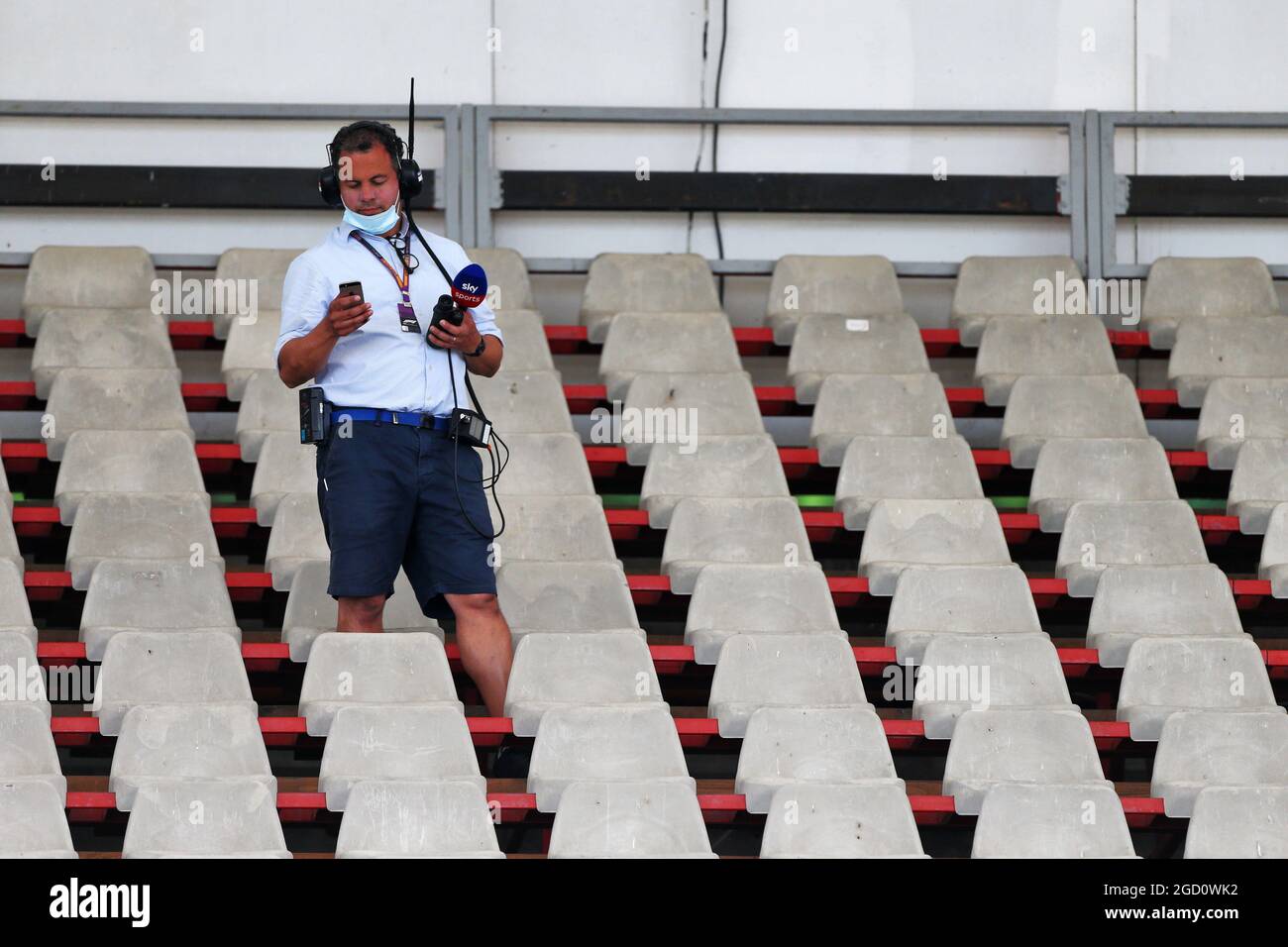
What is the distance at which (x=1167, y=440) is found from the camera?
18.5ft

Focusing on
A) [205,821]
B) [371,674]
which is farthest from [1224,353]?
[205,821]

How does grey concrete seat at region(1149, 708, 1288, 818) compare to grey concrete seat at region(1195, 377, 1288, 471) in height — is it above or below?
below

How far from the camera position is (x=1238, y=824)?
12.2ft

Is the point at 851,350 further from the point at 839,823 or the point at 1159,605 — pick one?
the point at 839,823

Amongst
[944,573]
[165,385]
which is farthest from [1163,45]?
[165,385]

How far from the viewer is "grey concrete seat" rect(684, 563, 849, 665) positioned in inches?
169

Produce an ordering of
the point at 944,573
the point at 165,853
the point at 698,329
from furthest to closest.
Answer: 1. the point at 698,329
2. the point at 944,573
3. the point at 165,853

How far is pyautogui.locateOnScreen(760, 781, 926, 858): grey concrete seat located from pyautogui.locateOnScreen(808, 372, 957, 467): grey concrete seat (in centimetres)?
146

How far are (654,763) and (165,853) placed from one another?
0.83 metres

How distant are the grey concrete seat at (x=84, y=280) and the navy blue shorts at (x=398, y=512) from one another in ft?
5.02

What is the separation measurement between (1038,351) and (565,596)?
1587 millimetres

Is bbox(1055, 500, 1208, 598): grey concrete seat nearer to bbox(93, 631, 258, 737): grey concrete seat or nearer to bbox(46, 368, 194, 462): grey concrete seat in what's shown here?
bbox(93, 631, 258, 737): grey concrete seat

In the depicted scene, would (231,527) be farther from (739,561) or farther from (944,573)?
(944,573)

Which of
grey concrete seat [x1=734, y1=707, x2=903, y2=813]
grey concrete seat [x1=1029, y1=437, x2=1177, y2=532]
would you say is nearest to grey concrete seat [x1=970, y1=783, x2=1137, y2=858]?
grey concrete seat [x1=734, y1=707, x2=903, y2=813]
